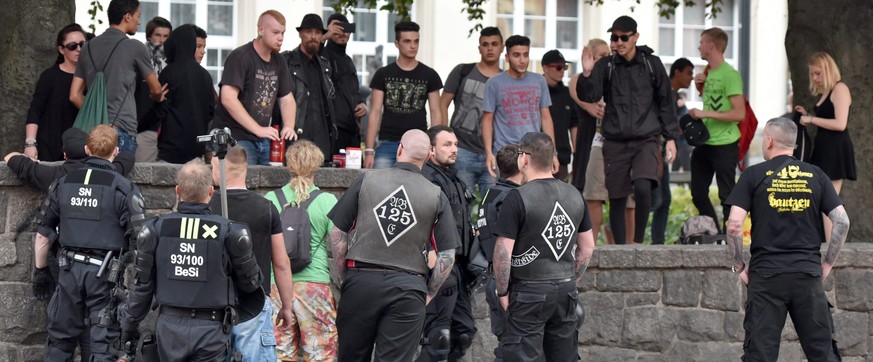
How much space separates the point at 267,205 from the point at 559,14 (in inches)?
573

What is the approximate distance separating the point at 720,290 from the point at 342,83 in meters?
3.28

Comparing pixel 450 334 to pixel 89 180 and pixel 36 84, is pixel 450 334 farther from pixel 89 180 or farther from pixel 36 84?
pixel 36 84

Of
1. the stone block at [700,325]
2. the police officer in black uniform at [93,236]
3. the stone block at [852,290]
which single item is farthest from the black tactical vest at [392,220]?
the stone block at [852,290]

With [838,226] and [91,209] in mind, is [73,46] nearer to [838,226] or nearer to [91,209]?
[91,209]

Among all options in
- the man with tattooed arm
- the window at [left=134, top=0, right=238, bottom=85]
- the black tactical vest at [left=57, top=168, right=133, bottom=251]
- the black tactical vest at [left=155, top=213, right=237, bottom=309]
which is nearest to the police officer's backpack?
the black tactical vest at [left=57, top=168, right=133, bottom=251]

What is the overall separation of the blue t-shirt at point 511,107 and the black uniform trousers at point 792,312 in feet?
8.72

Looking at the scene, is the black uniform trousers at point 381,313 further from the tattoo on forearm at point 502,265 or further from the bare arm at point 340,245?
the tattoo on forearm at point 502,265

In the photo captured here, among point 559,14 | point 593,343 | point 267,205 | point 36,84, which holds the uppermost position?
point 559,14

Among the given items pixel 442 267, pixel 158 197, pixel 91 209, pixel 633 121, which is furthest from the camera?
pixel 633 121

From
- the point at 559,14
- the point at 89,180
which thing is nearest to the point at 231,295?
the point at 89,180

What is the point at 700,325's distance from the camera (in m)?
11.0

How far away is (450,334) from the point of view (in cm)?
954

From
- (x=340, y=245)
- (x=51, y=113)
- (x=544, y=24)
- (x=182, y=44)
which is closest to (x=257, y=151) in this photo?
(x=182, y=44)

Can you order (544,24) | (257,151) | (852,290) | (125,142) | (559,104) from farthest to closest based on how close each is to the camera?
(544,24)
(559,104)
(852,290)
(257,151)
(125,142)
